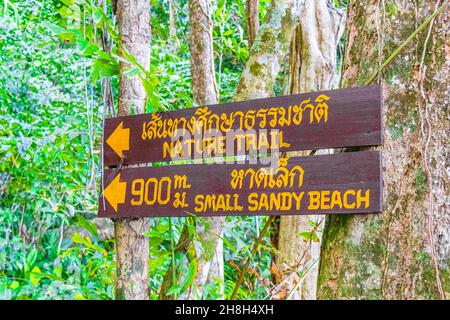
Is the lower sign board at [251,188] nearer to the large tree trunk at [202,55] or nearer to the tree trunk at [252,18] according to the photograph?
the large tree trunk at [202,55]

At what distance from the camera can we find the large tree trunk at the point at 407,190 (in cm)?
193

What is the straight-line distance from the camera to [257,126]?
2.27 metres

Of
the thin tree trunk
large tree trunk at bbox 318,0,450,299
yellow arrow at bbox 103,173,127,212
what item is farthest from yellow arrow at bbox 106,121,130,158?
large tree trunk at bbox 318,0,450,299

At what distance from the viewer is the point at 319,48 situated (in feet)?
14.6

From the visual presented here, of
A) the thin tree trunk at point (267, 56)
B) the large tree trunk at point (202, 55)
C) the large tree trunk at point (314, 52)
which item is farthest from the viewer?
the large tree trunk at point (314, 52)

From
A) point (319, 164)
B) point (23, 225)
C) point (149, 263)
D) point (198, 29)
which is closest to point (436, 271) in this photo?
point (319, 164)

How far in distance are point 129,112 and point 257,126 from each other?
27.8 inches

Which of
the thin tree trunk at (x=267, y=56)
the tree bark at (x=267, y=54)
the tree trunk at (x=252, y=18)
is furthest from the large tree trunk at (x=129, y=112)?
the tree trunk at (x=252, y=18)

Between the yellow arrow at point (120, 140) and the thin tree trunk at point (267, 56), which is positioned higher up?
the thin tree trunk at point (267, 56)

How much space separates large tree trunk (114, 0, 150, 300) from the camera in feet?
8.56

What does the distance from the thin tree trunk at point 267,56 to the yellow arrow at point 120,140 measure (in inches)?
21.1

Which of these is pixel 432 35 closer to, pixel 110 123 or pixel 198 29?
pixel 110 123

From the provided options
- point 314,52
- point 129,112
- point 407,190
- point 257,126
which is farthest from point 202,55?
point 407,190

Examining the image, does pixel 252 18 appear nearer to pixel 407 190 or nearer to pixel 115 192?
pixel 115 192
